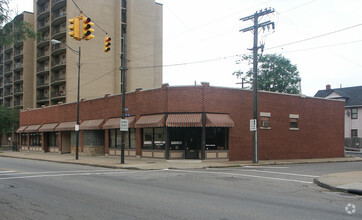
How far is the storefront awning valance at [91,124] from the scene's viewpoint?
31098mm

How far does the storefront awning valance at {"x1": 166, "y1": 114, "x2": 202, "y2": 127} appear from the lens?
23.1m

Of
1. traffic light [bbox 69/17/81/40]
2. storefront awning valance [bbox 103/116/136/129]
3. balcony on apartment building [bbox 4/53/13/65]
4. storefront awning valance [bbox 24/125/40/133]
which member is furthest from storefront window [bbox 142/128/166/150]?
balcony on apartment building [bbox 4/53/13/65]

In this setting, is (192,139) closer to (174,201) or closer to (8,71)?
(174,201)

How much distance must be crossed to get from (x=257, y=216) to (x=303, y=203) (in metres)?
2.46

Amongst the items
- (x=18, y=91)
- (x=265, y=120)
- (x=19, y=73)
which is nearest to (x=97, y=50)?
(x=18, y=91)

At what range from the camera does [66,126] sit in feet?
118

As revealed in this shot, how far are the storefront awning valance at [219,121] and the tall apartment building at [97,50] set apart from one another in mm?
29998

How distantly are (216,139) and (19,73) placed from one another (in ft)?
215

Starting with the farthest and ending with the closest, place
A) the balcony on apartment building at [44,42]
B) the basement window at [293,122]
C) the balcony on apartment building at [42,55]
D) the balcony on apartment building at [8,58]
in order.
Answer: the balcony on apartment building at [8,58], the balcony on apartment building at [42,55], the balcony on apartment building at [44,42], the basement window at [293,122]

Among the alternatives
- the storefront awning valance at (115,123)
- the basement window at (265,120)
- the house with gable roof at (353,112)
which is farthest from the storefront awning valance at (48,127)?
the house with gable roof at (353,112)

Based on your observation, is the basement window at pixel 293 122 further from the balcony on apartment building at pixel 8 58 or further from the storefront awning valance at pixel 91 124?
the balcony on apartment building at pixel 8 58

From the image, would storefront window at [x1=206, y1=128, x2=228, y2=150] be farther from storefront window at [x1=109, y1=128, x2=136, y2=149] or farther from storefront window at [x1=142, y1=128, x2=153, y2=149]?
storefront window at [x1=109, y1=128, x2=136, y2=149]

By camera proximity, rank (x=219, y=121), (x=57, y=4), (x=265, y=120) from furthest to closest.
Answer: (x=57, y=4) → (x=265, y=120) → (x=219, y=121)

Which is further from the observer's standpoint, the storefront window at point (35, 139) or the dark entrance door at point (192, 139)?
the storefront window at point (35, 139)
